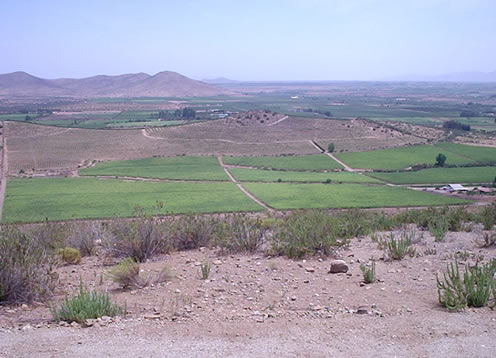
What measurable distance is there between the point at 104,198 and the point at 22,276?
39.1 metres

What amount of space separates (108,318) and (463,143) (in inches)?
3458

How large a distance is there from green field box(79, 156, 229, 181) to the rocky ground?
47757 mm

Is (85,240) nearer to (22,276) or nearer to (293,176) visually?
(22,276)

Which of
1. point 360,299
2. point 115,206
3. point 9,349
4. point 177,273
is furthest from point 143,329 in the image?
point 115,206

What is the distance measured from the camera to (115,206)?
135 feet

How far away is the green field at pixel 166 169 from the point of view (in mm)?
59875

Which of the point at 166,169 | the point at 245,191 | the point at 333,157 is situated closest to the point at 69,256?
the point at 245,191

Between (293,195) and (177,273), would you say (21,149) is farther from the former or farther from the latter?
(177,273)

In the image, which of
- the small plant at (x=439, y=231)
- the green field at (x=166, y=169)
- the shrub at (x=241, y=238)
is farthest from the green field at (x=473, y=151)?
the shrub at (x=241, y=238)

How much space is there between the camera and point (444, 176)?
56625 mm

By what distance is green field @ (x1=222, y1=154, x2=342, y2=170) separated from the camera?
67188mm

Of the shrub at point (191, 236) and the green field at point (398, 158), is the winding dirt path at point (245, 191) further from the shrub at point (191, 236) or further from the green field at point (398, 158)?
the shrub at point (191, 236)

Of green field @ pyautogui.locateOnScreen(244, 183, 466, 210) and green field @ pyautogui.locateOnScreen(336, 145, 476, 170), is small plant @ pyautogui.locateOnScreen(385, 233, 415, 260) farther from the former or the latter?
green field @ pyautogui.locateOnScreen(336, 145, 476, 170)

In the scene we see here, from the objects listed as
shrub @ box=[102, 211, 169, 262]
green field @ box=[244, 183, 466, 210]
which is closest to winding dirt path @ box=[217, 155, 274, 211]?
green field @ box=[244, 183, 466, 210]
